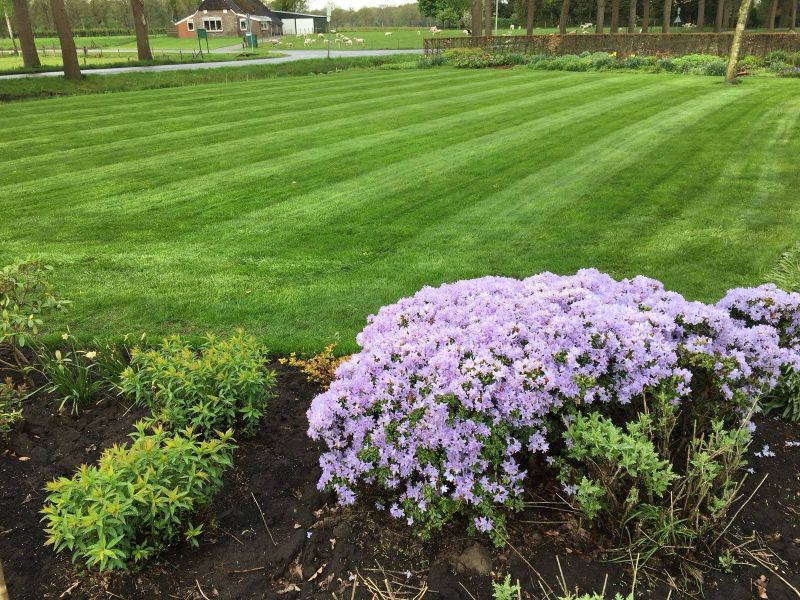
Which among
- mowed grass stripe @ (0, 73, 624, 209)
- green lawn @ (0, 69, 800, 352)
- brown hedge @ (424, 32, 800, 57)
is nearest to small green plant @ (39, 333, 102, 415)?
green lawn @ (0, 69, 800, 352)

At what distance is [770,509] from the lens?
9.05ft

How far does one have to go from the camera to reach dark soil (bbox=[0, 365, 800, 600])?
239 centimetres

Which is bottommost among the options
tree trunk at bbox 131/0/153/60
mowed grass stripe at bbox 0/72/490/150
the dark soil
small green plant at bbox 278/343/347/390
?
the dark soil

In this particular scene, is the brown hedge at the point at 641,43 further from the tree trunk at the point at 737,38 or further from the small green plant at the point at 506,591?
the small green plant at the point at 506,591

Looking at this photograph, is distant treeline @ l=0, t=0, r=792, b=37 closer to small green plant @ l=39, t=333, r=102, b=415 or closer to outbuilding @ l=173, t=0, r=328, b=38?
outbuilding @ l=173, t=0, r=328, b=38

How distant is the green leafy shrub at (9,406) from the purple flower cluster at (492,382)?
6.48 feet

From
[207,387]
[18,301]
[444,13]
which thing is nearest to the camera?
[207,387]

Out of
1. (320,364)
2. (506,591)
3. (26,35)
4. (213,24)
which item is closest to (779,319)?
(506,591)

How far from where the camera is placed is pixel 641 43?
29547 millimetres

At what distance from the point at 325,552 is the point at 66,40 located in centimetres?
2642

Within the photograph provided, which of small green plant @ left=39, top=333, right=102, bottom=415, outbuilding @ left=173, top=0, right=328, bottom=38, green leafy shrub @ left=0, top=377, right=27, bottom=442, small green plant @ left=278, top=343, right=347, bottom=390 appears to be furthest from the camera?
outbuilding @ left=173, top=0, right=328, bottom=38

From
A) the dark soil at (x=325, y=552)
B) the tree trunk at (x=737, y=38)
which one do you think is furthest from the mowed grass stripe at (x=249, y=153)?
the tree trunk at (x=737, y=38)

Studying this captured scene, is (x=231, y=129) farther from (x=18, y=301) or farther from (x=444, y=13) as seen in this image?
(x=444, y=13)

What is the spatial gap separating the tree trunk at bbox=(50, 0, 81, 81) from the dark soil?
80.2 ft
